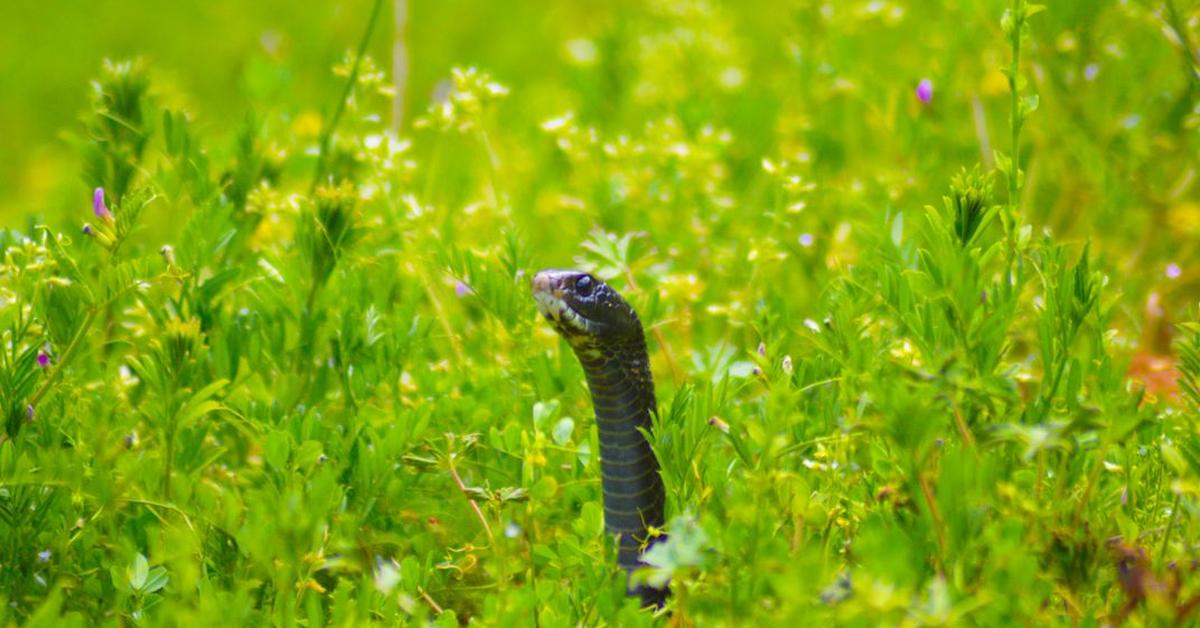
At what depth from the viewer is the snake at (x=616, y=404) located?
6.91 feet

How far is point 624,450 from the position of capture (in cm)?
211

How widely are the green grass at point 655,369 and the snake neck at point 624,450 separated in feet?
0.18

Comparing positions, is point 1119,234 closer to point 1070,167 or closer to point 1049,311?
point 1070,167

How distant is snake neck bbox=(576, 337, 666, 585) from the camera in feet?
6.91

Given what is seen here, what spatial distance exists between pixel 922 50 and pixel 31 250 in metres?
2.80

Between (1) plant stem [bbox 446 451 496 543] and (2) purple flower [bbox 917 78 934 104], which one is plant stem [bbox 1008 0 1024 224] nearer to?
(1) plant stem [bbox 446 451 496 543]

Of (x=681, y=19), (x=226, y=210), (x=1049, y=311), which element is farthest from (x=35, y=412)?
(x=681, y=19)

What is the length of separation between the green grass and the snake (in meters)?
0.07

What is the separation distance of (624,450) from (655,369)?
1.00 meters

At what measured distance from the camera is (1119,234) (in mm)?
3480

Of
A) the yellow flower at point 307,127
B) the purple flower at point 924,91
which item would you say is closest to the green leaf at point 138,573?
the purple flower at point 924,91

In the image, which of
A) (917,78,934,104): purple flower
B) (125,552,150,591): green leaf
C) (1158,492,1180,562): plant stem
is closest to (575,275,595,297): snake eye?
(125,552,150,591): green leaf

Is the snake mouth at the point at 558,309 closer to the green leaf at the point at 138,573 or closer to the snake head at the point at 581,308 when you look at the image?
the snake head at the point at 581,308

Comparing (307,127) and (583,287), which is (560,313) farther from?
(307,127)
